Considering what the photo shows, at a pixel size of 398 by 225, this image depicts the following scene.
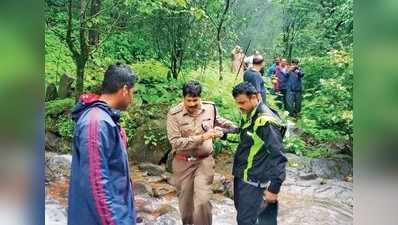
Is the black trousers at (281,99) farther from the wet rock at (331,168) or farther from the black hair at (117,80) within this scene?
the black hair at (117,80)

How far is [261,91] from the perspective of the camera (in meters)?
4.66

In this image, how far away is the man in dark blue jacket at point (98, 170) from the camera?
2.91m

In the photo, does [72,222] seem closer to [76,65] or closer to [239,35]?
[76,65]

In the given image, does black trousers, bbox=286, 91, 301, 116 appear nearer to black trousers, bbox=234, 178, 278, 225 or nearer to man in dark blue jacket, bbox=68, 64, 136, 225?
black trousers, bbox=234, 178, 278, 225

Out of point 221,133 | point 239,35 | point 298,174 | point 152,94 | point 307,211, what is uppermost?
point 239,35

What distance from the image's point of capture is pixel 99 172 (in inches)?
115

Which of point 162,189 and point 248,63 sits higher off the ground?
point 248,63

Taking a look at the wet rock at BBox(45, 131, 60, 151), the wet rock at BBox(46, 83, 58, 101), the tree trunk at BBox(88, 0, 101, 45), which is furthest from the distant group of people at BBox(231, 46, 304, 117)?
the wet rock at BBox(45, 131, 60, 151)

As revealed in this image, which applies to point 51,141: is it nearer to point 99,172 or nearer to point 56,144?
point 56,144

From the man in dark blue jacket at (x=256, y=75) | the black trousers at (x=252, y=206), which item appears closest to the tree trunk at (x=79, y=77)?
the man in dark blue jacket at (x=256, y=75)

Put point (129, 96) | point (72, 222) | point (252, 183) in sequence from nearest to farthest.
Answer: point (72, 222) → point (129, 96) → point (252, 183)

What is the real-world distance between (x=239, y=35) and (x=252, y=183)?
126 centimetres
